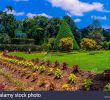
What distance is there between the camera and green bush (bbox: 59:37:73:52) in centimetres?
4550

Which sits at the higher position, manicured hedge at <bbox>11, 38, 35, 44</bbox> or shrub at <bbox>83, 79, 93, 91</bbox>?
manicured hedge at <bbox>11, 38, 35, 44</bbox>

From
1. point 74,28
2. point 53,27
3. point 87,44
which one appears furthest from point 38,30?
point 87,44

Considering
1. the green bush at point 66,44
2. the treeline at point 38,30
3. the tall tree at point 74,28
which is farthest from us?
the tall tree at point 74,28

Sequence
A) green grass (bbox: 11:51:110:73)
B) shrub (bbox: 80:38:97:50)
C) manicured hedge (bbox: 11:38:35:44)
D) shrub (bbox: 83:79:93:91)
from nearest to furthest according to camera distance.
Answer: shrub (bbox: 83:79:93:91)
green grass (bbox: 11:51:110:73)
shrub (bbox: 80:38:97:50)
manicured hedge (bbox: 11:38:35:44)

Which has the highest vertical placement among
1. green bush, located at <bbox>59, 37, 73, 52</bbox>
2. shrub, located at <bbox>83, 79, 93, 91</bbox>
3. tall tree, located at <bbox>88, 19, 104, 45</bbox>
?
tall tree, located at <bbox>88, 19, 104, 45</bbox>

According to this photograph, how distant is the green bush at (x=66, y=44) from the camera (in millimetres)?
45500

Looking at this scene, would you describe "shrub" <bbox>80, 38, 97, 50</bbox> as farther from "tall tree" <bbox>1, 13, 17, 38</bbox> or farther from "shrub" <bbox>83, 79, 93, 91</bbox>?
"shrub" <bbox>83, 79, 93, 91</bbox>

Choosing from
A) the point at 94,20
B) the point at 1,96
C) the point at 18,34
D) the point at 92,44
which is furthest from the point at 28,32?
the point at 1,96

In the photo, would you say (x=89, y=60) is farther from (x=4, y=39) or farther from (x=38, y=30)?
(x=38, y=30)

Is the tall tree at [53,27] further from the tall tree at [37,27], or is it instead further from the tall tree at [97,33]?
the tall tree at [97,33]

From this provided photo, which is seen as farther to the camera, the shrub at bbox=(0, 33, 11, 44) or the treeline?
the treeline

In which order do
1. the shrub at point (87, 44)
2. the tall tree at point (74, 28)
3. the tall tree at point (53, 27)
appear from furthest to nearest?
the tall tree at point (53, 27) → the tall tree at point (74, 28) → the shrub at point (87, 44)

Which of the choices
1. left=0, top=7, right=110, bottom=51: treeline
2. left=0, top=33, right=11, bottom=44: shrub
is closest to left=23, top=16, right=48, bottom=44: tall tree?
left=0, top=7, right=110, bottom=51: treeline

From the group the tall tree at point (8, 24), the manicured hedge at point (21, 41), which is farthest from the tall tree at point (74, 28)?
the tall tree at point (8, 24)
